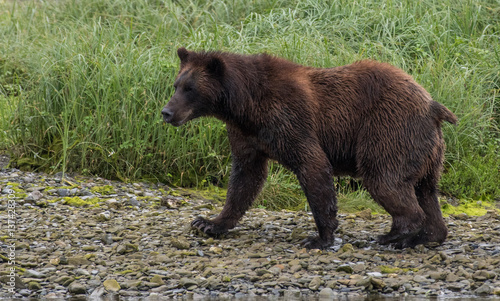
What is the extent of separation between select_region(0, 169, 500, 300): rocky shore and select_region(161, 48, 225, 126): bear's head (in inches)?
46.0

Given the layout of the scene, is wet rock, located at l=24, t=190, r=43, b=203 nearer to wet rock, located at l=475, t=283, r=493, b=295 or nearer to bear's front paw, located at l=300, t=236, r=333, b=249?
bear's front paw, located at l=300, t=236, r=333, b=249

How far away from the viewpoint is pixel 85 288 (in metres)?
4.90

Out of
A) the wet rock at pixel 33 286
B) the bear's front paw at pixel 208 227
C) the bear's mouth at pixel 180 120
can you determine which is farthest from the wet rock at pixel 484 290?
the wet rock at pixel 33 286

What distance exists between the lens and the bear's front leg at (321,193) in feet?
18.6

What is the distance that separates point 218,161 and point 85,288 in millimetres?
3301

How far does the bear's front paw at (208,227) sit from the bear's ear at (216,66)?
1426 millimetres

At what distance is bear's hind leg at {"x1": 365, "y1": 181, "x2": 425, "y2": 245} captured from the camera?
5660 millimetres

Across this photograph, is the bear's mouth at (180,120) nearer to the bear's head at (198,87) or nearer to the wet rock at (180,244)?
the bear's head at (198,87)

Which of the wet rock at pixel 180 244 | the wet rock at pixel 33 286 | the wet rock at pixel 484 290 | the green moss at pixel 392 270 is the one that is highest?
the wet rock at pixel 484 290

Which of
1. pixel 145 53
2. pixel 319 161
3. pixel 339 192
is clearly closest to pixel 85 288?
pixel 319 161

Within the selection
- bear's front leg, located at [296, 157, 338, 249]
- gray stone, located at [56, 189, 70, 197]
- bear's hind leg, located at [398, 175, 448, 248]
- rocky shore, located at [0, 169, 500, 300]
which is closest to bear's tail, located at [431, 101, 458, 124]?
bear's hind leg, located at [398, 175, 448, 248]

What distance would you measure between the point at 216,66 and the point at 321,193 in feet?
4.70

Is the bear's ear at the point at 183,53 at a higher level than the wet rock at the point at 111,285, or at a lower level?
higher

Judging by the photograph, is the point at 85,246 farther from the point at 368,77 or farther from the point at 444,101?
the point at 444,101
